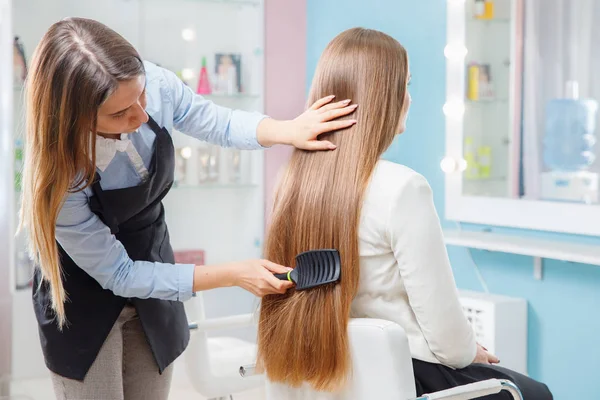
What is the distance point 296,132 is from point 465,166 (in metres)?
1.46

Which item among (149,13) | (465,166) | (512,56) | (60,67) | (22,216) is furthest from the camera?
(149,13)

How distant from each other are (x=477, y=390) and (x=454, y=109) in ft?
5.28

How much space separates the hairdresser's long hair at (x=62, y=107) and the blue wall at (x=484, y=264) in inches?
67.3

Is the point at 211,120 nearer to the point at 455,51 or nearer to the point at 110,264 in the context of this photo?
the point at 110,264

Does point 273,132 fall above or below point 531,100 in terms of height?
below

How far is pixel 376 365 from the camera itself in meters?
1.39

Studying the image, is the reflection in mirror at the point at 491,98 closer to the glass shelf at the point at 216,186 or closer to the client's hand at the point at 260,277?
the glass shelf at the point at 216,186

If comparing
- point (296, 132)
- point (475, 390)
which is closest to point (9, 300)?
point (296, 132)

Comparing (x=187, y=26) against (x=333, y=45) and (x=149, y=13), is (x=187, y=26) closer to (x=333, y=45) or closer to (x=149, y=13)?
(x=149, y=13)

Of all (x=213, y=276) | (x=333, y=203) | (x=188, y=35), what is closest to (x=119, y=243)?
(x=213, y=276)

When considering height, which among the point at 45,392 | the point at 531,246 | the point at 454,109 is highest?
the point at 454,109

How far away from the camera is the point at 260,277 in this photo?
1.46m

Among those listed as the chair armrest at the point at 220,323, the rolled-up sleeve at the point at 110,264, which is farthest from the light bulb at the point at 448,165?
the rolled-up sleeve at the point at 110,264

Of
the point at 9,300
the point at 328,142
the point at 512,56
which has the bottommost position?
the point at 9,300
